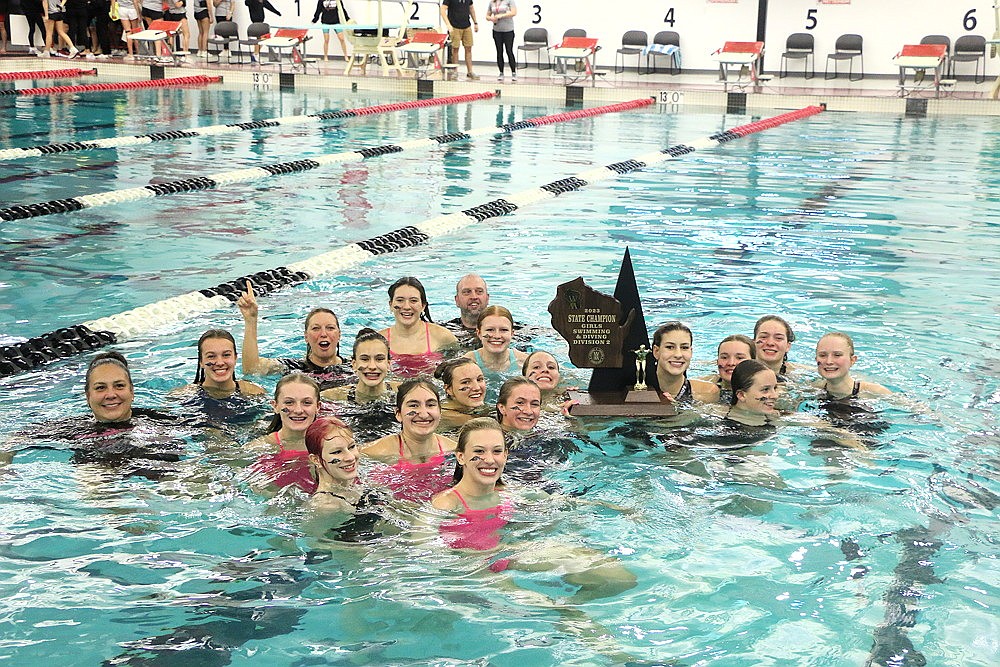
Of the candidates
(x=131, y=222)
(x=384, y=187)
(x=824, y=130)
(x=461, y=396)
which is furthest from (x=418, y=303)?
(x=824, y=130)

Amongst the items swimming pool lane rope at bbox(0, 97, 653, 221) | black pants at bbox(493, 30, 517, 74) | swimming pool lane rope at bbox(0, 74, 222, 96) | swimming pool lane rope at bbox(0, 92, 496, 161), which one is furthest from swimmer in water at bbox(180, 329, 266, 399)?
black pants at bbox(493, 30, 517, 74)

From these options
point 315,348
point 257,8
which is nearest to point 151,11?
point 257,8

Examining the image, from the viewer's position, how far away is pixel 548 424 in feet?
15.3

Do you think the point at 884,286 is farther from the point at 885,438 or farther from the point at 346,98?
the point at 346,98

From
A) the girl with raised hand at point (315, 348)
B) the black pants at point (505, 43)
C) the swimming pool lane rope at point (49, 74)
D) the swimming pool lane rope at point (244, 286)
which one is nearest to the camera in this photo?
the girl with raised hand at point (315, 348)

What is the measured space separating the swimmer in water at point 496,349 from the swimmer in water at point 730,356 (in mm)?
996

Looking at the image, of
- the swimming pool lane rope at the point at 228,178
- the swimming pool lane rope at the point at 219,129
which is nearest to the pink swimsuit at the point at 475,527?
the swimming pool lane rope at the point at 228,178

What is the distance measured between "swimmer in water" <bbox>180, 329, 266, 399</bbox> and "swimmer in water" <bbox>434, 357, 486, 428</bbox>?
0.90m

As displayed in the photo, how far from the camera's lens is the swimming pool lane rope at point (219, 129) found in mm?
11375

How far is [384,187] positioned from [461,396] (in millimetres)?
6189

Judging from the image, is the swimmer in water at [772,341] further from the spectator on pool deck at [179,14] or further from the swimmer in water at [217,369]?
the spectator on pool deck at [179,14]

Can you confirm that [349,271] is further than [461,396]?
Yes

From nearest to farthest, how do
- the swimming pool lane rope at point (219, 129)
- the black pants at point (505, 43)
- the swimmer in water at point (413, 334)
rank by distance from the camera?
the swimmer in water at point (413, 334) < the swimming pool lane rope at point (219, 129) < the black pants at point (505, 43)

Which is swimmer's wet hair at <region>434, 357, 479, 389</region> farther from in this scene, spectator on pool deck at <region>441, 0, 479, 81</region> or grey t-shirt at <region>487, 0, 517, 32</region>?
grey t-shirt at <region>487, 0, 517, 32</region>
